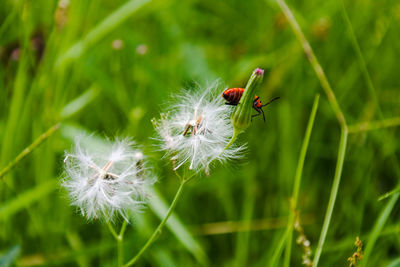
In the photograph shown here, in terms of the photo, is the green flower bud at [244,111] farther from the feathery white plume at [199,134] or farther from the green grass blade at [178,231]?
the green grass blade at [178,231]

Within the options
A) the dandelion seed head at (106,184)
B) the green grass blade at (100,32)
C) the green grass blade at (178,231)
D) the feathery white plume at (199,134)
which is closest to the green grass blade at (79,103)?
the green grass blade at (100,32)

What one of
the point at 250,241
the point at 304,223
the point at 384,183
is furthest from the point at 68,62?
the point at 384,183

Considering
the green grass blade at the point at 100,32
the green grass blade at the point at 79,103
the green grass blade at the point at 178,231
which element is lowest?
the green grass blade at the point at 178,231

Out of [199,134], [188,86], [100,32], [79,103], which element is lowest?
[199,134]

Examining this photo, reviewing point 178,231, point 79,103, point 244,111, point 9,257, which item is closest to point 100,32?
point 79,103

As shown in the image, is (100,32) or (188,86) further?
(100,32)

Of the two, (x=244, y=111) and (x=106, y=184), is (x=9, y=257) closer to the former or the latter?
(x=106, y=184)
